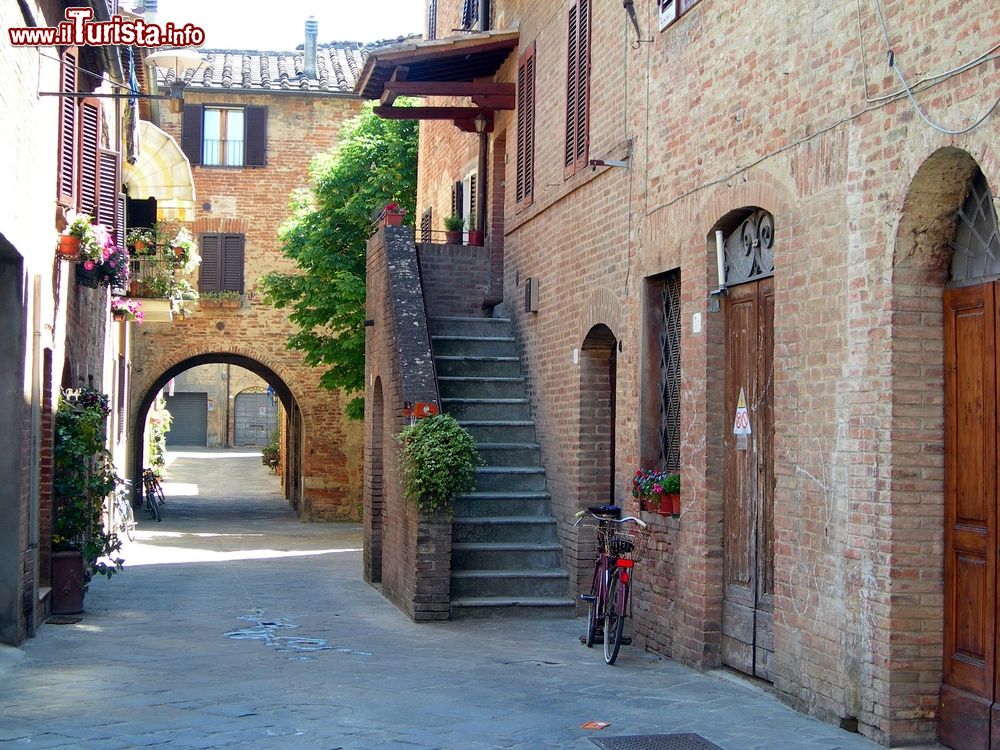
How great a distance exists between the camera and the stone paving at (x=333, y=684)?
666cm

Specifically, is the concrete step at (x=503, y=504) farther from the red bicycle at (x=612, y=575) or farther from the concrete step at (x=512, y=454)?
the red bicycle at (x=612, y=575)

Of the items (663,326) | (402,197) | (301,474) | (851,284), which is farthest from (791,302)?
(301,474)

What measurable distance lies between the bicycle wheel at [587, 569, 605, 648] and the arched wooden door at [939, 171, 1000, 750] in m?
3.37

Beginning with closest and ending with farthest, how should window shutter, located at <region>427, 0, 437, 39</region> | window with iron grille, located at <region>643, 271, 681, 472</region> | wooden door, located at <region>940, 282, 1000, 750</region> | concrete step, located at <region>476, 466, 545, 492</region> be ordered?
wooden door, located at <region>940, 282, 1000, 750</region>, window with iron grille, located at <region>643, 271, 681, 472</region>, concrete step, located at <region>476, 466, 545, 492</region>, window shutter, located at <region>427, 0, 437, 39</region>

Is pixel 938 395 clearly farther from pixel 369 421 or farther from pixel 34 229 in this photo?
pixel 369 421

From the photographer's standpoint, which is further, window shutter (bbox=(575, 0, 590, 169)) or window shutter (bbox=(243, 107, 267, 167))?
window shutter (bbox=(243, 107, 267, 167))

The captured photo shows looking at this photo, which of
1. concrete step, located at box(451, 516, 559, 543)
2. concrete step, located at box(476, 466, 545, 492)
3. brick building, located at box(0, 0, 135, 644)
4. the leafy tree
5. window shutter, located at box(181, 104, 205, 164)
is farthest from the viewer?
window shutter, located at box(181, 104, 205, 164)

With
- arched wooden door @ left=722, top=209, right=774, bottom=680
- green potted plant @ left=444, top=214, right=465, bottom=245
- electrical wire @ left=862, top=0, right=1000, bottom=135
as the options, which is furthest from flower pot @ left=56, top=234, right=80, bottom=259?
electrical wire @ left=862, top=0, right=1000, bottom=135

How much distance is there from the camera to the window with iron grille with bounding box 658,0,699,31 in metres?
9.20

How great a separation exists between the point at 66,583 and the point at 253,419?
4328cm

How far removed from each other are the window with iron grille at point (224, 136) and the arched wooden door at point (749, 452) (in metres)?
20.6

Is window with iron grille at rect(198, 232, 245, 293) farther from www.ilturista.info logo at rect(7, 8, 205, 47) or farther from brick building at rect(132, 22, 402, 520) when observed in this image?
www.ilturista.info logo at rect(7, 8, 205, 47)

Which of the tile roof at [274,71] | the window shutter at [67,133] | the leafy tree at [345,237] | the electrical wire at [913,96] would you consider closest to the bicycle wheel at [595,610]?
the electrical wire at [913,96]

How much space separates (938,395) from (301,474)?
21.6 m
